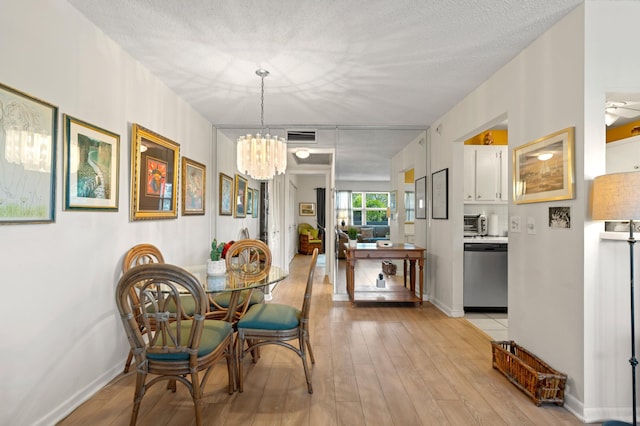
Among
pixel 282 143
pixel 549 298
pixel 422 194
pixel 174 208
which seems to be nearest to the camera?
pixel 549 298

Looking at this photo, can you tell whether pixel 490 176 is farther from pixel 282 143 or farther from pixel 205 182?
pixel 205 182

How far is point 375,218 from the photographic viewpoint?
1112cm

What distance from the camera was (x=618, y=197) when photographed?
1.72m

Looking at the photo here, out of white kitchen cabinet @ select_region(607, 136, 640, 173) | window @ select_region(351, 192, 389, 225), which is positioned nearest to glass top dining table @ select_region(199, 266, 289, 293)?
white kitchen cabinet @ select_region(607, 136, 640, 173)

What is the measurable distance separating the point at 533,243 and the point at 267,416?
7.26ft

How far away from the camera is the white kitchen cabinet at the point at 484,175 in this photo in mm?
4371

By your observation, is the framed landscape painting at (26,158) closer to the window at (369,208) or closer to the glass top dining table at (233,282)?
the glass top dining table at (233,282)

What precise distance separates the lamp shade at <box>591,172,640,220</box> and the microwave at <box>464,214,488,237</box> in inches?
111

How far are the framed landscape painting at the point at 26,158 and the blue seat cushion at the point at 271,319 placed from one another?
1.34 meters

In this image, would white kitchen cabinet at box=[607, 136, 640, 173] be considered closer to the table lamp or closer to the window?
the table lamp

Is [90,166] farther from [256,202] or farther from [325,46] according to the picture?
[256,202]

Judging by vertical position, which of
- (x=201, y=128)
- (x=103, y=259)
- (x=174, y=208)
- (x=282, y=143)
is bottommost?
(x=103, y=259)

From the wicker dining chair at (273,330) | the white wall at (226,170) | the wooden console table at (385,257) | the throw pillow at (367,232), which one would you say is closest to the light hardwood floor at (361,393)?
the wicker dining chair at (273,330)

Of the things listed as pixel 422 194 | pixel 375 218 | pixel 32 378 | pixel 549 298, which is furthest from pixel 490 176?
pixel 375 218
